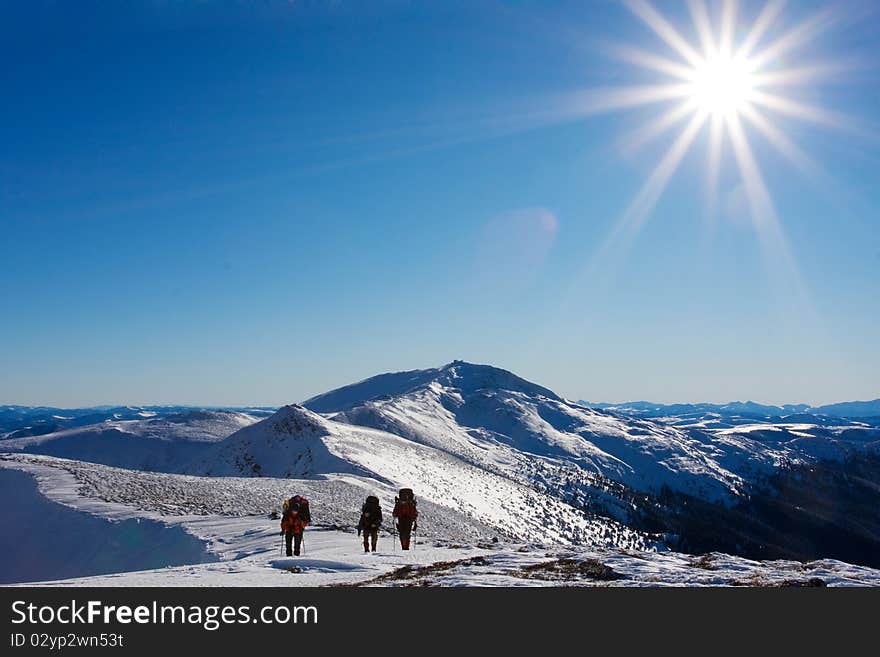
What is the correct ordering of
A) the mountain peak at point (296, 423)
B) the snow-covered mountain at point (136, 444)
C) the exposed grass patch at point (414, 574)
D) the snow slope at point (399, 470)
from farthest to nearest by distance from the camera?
the snow-covered mountain at point (136, 444) → the mountain peak at point (296, 423) → the snow slope at point (399, 470) → the exposed grass patch at point (414, 574)

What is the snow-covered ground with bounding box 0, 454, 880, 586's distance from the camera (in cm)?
1130

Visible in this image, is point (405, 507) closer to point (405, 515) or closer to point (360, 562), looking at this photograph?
point (405, 515)

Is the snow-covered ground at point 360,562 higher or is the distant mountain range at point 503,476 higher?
the snow-covered ground at point 360,562

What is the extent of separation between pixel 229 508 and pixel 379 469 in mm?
42633

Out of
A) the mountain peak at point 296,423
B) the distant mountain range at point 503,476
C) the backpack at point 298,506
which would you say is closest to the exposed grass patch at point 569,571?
the backpack at point 298,506

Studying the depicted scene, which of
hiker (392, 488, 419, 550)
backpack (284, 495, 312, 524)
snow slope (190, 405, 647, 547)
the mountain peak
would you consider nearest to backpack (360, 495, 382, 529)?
hiker (392, 488, 419, 550)

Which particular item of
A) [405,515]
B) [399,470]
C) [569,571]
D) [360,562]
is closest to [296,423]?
[399,470]

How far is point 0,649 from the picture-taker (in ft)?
23.0

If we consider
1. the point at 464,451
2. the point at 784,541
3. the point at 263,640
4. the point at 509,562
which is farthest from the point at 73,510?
the point at 784,541

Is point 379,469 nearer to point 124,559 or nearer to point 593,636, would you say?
point 124,559

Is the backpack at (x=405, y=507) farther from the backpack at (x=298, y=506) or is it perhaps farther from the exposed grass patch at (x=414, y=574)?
the exposed grass patch at (x=414, y=574)

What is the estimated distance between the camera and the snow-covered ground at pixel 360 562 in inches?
445

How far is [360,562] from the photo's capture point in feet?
48.5

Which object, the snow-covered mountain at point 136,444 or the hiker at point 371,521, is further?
the snow-covered mountain at point 136,444
